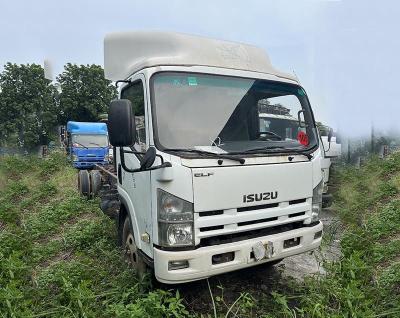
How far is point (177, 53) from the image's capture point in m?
3.19

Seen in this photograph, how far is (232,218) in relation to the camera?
281cm

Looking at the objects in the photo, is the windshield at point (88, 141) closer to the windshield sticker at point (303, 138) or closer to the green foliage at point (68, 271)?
the green foliage at point (68, 271)

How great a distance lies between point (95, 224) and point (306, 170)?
3.83m

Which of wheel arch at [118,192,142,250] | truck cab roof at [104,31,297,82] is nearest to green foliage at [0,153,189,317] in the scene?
wheel arch at [118,192,142,250]

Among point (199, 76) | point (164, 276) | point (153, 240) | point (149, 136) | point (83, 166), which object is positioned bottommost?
point (83, 166)

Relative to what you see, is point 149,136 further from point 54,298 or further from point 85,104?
point 85,104

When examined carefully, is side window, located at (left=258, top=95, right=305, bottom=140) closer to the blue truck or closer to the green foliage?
the green foliage

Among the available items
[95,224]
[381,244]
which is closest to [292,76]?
[381,244]

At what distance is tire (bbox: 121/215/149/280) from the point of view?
129 inches

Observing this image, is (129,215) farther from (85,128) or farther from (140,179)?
(85,128)

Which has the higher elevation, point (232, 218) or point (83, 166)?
point (232, 218)

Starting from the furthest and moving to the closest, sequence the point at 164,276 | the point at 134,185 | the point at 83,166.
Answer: the point at 83,166
the point at 134,185
the point at 164,276

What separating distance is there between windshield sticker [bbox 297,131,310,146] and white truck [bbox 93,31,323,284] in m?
0.01

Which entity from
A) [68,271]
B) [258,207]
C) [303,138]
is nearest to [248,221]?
[258,207]
